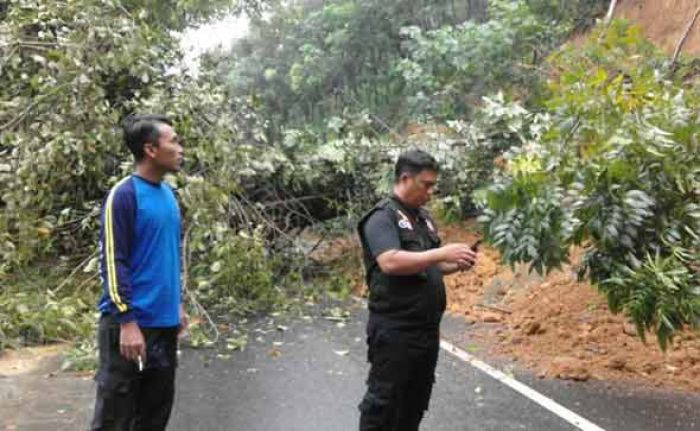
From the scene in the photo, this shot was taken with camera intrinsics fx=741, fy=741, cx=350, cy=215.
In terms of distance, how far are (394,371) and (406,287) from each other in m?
0.38

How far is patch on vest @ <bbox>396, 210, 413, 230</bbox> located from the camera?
11.0ft

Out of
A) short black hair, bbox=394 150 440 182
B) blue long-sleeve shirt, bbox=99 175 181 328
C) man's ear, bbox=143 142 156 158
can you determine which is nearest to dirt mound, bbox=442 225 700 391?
short black hair, bbox=394 150 440 182

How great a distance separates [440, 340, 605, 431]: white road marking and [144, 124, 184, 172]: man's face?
302cm

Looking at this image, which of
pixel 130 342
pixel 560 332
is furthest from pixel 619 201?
pixel 130 342

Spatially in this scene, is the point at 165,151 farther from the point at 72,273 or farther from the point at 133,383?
the point at 72,273

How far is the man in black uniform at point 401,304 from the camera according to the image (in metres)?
3.30

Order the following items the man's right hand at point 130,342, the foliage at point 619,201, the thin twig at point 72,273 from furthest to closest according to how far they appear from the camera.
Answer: the thin twig at point 72,273 < the foliage at point 619,201 < the man's right hand at point 130,342

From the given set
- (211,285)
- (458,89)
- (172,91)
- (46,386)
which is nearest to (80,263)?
(211,285)

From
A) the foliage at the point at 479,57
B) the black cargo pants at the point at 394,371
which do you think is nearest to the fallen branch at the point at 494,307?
the black cargo pants at the point at 394,371

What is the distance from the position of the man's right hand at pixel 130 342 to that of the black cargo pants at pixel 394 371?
103cm

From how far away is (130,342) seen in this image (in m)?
3.12

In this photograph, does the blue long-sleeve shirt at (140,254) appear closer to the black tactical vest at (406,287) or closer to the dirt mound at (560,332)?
the black tactical vest at (406,287)

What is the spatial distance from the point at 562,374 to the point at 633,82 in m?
2.26

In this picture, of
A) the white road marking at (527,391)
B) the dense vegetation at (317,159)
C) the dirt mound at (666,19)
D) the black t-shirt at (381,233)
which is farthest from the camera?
the dirt mound at (666,19)
